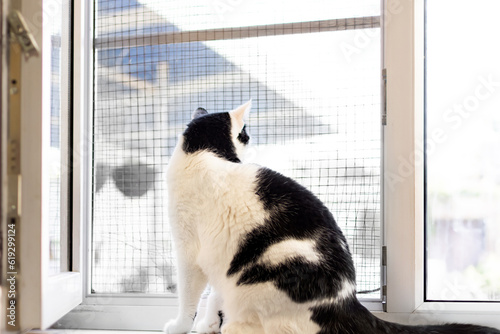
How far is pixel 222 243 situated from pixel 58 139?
573 mm

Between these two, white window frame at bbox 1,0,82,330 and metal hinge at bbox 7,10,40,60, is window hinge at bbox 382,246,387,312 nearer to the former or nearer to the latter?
white window frame at bbox 1,0,82,330

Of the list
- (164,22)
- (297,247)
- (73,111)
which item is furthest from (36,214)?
(164,22)

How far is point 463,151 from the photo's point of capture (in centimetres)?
146

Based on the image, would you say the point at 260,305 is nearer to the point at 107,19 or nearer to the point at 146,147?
the point at 146,147

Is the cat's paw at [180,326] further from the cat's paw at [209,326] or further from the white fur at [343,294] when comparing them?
the white fur at [343,294]

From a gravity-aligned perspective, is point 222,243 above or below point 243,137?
below

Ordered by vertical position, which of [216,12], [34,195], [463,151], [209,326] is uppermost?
[216,12]

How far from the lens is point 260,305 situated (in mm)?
1117

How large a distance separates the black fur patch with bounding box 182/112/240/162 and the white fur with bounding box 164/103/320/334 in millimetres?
24

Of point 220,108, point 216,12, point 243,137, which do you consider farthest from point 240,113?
point 216,12

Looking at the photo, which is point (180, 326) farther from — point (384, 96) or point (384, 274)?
point (384, 96)

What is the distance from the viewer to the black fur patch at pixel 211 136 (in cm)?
136

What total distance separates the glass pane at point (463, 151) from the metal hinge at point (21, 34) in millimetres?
1172

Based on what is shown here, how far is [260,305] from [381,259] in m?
0.53
